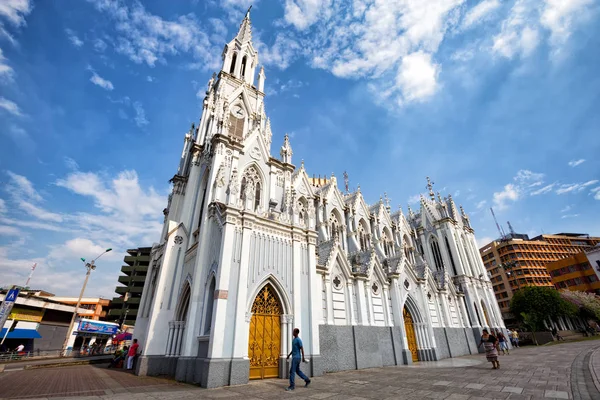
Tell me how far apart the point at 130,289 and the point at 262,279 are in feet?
203

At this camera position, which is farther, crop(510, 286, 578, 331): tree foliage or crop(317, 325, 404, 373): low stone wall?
crop(510, 286, 578, 331): tree foliage

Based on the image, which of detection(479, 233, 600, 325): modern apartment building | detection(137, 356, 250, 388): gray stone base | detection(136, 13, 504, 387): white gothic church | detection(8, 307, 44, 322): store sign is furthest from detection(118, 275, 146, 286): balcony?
detection(479, 233, 600, 325): modern apartment building

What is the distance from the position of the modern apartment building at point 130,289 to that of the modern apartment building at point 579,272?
322 ft

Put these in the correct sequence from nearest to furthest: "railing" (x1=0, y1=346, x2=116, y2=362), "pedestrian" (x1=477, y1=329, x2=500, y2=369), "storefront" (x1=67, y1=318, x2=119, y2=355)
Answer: "pedestrian" (x1=477, y1=329, x2=500, y2=369)
"railing" (x1=0, y1=346, x2=116, y2=362)
"storefront" (x1=67, y1=318, x2=119, y2=355)

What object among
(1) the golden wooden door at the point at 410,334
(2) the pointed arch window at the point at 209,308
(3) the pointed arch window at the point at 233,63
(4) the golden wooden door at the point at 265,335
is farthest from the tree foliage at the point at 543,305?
(3) the pointed arch window at the point at 233,63

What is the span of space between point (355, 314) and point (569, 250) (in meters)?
103

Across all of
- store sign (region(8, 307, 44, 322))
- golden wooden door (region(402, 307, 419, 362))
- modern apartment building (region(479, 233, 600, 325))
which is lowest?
golden wooden door (region(402, 307, 419, 362))

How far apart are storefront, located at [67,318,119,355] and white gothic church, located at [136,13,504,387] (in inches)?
1135

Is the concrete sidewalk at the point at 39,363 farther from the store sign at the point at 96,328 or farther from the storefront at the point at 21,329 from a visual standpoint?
the store sign at the point at 96,328

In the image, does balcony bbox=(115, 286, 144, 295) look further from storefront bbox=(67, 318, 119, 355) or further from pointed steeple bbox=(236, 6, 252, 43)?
pointed steeple bbox=(236, 6, 252, 43)

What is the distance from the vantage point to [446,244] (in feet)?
109

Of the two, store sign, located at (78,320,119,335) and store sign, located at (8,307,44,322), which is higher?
store sign, located at (8,307,44,322)

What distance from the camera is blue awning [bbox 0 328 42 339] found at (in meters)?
31.4

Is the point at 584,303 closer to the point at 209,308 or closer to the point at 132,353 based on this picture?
the point at 209,308
